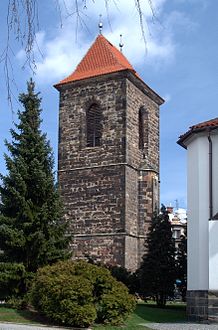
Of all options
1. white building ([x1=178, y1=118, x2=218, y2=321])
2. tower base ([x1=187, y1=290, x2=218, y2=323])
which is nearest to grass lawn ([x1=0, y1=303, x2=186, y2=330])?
tower base ([x1=187, y1=290, x2=218, y2=323])

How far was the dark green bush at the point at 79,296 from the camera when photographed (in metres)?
18.4

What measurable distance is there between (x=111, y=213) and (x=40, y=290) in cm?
1736

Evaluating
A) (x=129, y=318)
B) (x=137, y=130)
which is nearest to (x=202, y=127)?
(x=129, y=318)

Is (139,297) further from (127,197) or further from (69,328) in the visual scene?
(69,328)

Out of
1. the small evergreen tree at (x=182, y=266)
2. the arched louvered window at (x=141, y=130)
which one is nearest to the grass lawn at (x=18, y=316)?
the small evergreen tree at (x=182, y=266)

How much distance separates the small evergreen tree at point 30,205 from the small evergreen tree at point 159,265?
7042mm

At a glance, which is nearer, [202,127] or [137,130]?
[202,127]

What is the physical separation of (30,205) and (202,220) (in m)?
6.67

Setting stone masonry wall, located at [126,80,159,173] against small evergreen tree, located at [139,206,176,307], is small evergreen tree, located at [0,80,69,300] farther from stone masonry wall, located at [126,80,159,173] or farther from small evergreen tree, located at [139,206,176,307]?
stone masonry wall, located at [126,80,159,173]

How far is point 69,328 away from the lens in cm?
1817

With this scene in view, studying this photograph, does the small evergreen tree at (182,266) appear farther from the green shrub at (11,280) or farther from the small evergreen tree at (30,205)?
the green shrub at (11,280)

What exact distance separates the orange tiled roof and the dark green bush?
20.7 m

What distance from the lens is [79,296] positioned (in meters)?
18.6

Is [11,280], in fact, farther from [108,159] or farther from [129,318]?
[108,159]
